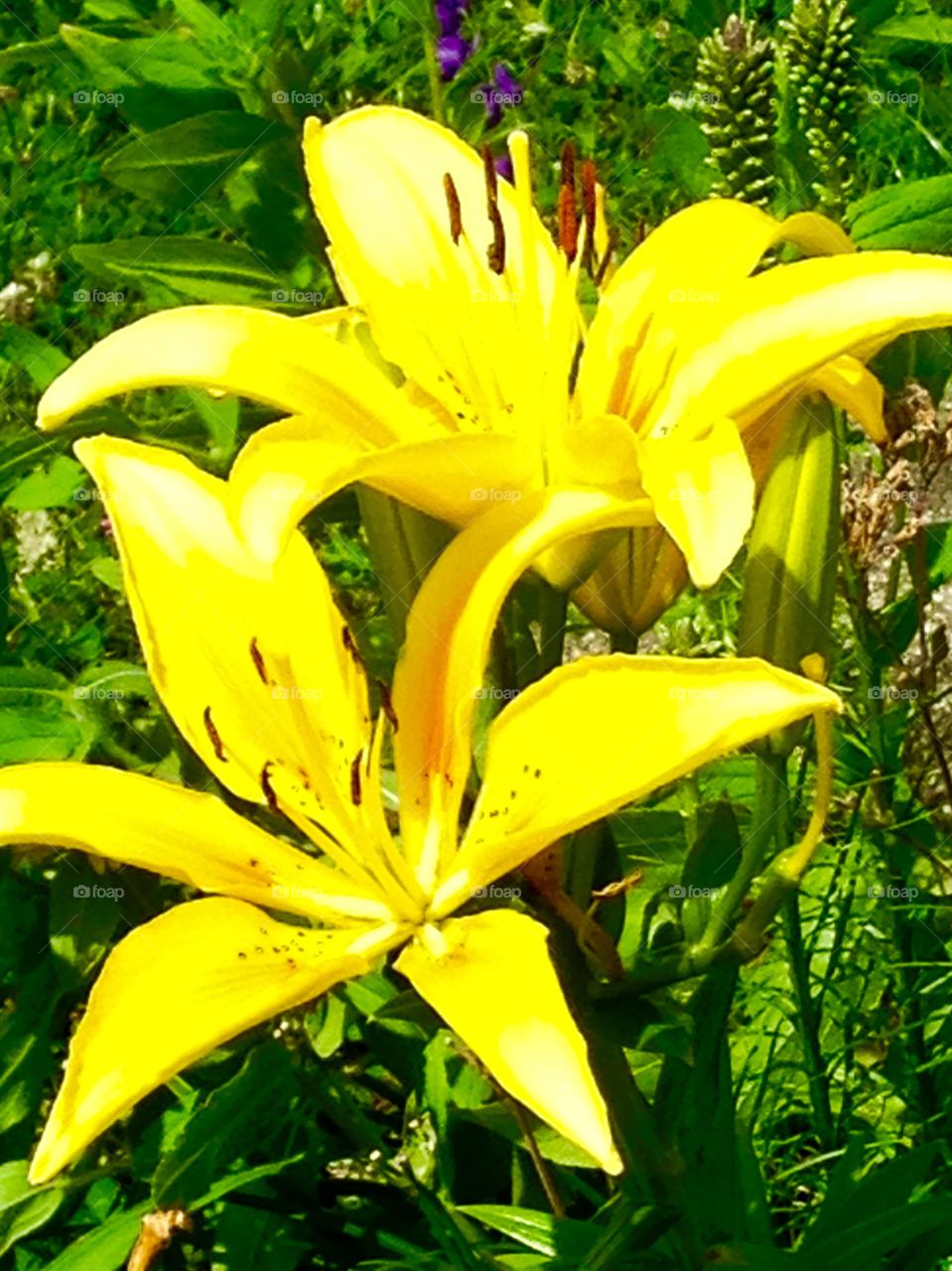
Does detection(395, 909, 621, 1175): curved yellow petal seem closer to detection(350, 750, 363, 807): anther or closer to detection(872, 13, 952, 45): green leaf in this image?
detection(350, 750, 363, 807): anther

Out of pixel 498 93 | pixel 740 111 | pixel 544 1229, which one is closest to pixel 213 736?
pixel 544 1229

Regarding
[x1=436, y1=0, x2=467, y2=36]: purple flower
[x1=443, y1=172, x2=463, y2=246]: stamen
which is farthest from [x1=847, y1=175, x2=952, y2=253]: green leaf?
[x1=436, y1=0, x2=467, y2=36]: purple flower

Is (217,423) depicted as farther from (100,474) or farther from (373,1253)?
(373,1253)

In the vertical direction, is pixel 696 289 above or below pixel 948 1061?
above

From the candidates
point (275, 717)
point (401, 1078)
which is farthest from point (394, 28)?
point (275, 717)

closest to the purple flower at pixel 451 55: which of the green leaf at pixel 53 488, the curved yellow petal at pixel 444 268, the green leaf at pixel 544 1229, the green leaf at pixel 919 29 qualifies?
the green leaf at pixel 919 29
